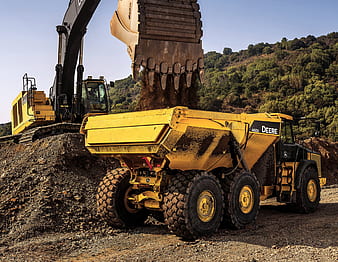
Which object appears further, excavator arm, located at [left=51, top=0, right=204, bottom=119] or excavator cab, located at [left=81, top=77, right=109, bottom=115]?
excavator cab, located at [left=81, top=77, right=109, bottom=115]

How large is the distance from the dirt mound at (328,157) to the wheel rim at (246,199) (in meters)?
9.06

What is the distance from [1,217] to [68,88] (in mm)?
7019

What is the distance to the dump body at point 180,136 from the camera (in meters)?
5.79

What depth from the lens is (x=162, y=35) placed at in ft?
20.1

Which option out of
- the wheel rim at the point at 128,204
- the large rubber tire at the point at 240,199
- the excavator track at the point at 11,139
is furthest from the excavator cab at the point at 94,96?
the large rubber tire at the point at 240,199

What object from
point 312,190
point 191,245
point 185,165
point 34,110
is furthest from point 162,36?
point 34,110

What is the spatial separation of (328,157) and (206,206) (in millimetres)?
10842

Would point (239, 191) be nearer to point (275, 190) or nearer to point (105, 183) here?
point (275, 190)

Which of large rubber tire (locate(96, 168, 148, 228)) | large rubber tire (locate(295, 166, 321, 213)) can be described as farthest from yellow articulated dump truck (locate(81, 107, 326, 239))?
large rubber tire (locate(295, 166, 321, 213))

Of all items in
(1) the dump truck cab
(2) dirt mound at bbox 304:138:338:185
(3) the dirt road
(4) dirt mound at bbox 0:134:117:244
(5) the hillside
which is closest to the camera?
(3) the dirt road

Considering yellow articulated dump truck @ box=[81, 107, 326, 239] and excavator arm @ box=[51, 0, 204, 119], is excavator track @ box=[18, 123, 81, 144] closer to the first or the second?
yellow articulated dump truck @ box=[81, 107, 326, 239]

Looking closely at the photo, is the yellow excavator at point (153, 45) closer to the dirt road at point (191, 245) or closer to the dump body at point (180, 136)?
the dump body at point (180, 136)

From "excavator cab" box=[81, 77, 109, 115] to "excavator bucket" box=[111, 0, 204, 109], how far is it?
8.29m

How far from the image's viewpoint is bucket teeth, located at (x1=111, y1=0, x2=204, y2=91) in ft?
19.5
